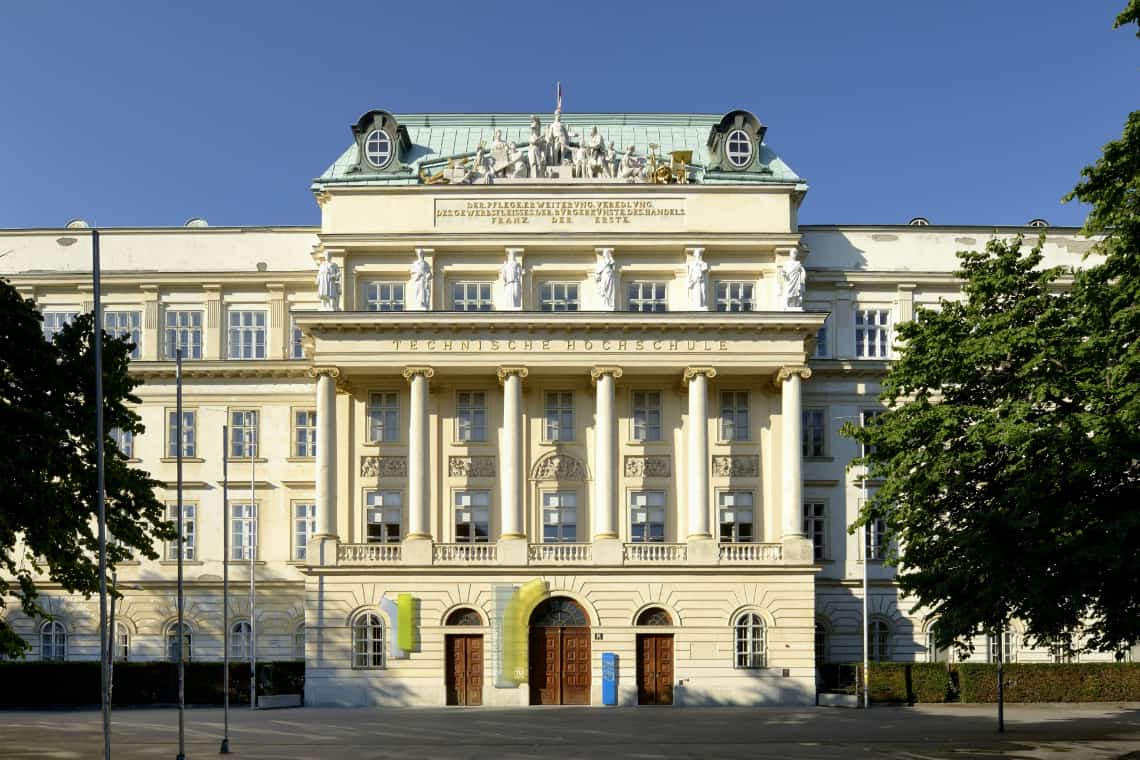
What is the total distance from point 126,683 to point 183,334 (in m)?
15.6

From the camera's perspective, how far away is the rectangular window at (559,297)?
2451 inches

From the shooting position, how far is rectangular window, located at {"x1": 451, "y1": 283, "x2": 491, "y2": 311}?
62.3 meters

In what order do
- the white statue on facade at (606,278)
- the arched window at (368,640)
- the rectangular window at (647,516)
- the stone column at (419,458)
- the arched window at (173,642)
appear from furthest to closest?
the arched window at (173,642)
the rectangular window at (647,516)
the white statue on facade at (606,278)
the stone column at (419,458)
the arched window at (368,640)

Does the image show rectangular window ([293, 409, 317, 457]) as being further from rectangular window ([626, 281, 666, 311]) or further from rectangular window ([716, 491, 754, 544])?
rectangular window ([716, 491, 754, 544])

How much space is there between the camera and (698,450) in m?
60.2

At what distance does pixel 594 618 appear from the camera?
58.7m

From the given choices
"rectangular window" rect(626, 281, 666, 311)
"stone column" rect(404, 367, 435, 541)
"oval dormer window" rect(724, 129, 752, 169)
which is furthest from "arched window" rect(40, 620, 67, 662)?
"oval dormer window" rect(724, 129, 752, 169)

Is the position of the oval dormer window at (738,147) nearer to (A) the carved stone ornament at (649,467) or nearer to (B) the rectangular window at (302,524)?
(A) the carved stone ornament at (649,467)

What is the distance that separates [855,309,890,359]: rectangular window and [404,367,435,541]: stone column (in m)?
19.3

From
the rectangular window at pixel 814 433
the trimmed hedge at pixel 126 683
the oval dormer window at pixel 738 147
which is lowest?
the trimmed hedge at pixel 126 683

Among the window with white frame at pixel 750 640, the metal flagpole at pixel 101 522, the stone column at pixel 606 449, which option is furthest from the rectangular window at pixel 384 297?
the metal flagpole at pixel 101 522

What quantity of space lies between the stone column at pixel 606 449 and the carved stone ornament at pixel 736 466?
15.7ft

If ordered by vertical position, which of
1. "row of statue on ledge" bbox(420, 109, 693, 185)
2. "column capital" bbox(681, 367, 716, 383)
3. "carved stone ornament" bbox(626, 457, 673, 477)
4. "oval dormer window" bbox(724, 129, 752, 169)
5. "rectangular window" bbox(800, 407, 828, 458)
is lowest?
"carved stone ornament" bbox(626, 457, 673, 477)

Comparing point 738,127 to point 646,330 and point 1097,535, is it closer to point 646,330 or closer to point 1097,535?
point 646,330
